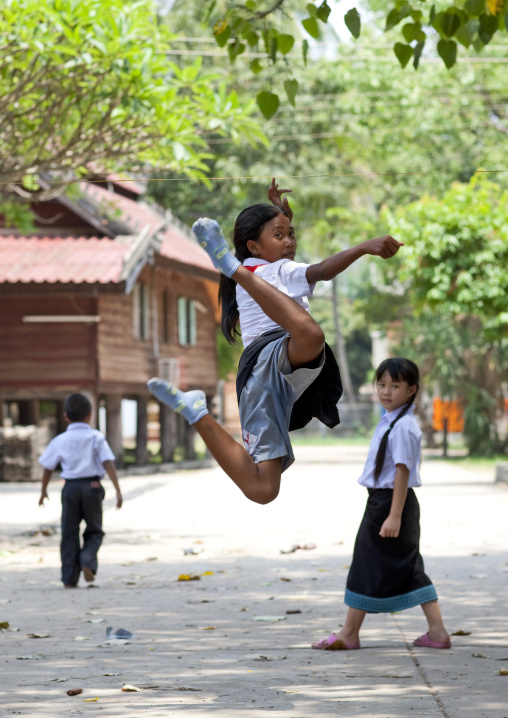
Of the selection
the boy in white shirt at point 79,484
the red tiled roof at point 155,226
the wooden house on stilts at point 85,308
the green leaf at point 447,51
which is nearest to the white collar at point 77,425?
the boy in white shirt at point 79,484

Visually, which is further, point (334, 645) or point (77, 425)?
point (77, 425)

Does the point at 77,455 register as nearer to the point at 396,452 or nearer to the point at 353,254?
the point at 396,452

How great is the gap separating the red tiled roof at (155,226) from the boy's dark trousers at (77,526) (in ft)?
48.9

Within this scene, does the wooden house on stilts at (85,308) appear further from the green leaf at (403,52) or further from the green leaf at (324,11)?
the green leaf at (324,11)

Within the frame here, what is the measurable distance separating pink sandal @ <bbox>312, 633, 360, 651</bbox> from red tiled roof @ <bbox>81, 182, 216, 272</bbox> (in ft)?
59.3

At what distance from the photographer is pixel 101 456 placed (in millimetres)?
8773

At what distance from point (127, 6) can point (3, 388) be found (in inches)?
533

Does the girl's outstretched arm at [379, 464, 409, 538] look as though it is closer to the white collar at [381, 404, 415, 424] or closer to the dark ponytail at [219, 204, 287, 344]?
the white collar at [381, 404, 415, 424]

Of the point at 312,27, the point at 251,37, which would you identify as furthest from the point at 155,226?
the point at 312,27

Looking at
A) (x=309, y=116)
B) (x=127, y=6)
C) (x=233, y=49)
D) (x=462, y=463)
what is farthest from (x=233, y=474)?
(x=309, y=116)

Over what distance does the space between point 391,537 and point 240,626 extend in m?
1.25

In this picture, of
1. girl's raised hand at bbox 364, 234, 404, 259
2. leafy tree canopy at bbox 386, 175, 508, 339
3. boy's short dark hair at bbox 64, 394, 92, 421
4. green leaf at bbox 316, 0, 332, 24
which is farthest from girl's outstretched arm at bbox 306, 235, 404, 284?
leafy tree canopy at bbox 386, 175, 508, 339

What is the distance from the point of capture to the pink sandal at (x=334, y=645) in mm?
5781

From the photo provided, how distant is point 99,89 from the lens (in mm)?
11875
